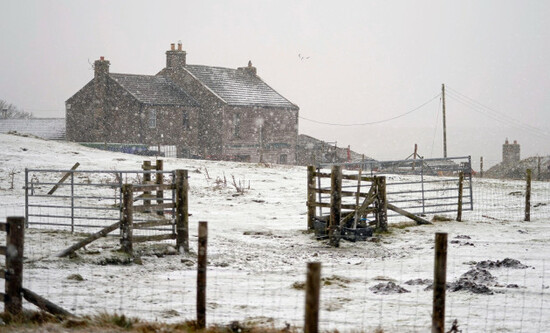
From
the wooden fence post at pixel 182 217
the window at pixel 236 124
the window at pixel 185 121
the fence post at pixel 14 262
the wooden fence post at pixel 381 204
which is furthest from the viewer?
the window at pixel 236 124

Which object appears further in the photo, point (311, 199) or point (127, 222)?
point (311, 199)

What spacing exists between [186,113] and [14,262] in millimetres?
45774

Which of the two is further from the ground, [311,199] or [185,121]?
[185,121]

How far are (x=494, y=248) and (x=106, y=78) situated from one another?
41.1 m

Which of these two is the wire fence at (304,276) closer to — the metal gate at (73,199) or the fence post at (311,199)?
the fence post at (311,199)

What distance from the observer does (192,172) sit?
31062 mm

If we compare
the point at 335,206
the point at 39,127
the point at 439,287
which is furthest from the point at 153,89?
the point at 439,287

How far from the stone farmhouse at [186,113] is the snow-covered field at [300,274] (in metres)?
29.2

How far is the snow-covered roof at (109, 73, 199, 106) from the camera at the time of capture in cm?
4972

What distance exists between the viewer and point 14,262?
705 centimetres

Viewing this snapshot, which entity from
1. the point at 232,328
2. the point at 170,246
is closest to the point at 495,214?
the point at 170,246

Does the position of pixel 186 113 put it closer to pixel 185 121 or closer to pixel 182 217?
pixel 185 121

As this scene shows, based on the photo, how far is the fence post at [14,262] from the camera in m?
7.01

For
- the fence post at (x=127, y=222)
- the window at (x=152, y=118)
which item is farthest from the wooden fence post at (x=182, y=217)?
the window at (x=152, y=118)
